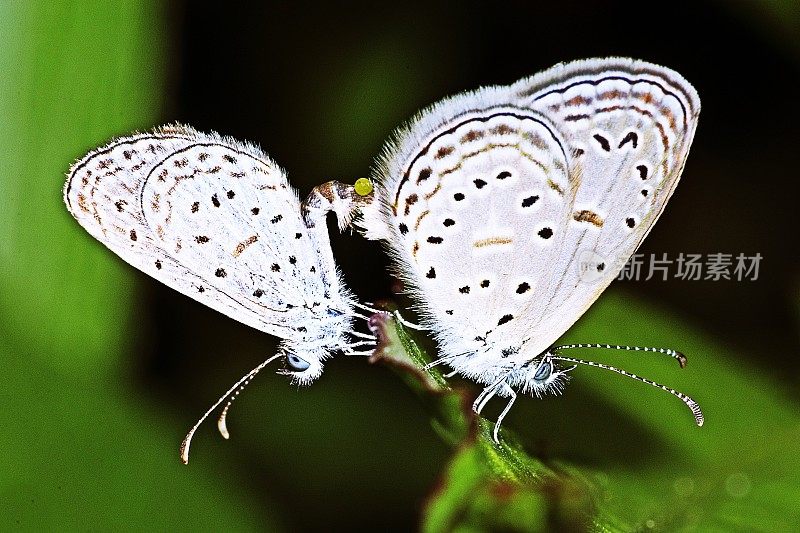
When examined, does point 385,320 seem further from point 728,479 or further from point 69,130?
point 69,130

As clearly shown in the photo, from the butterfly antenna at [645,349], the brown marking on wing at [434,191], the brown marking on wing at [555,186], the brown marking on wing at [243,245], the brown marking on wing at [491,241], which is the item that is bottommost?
the butterfly antenna at [645,349]

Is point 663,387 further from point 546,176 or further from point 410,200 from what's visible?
point 410,200

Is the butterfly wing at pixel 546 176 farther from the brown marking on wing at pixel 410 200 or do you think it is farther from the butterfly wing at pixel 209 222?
the butterfly wing at pixel 209 222

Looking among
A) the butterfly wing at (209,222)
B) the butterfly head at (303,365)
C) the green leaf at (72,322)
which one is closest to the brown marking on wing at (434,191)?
the butterfly wing at (209,222)

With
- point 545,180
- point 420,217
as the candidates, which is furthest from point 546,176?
point 420,217

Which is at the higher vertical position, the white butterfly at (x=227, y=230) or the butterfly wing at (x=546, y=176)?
the butterfly wing at (x=546, y=176)

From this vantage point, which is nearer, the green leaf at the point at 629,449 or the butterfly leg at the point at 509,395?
the green leaf at the point at 629,449

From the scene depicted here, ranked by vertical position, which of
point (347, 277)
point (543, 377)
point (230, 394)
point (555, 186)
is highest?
point (555, 186)
